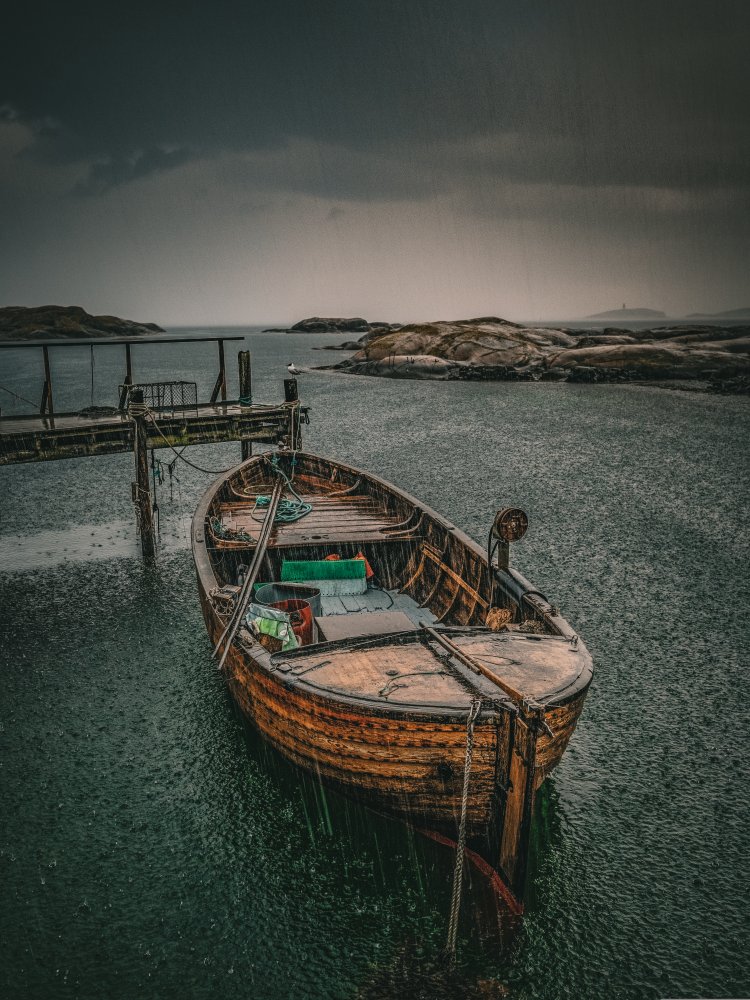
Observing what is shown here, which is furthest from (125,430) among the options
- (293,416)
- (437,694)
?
(437,694)

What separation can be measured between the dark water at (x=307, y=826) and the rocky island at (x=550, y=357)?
5711cm

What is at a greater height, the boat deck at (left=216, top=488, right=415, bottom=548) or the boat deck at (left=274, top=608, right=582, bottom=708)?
the boat deck at (left=274, top=608, right=582, bottom=708)

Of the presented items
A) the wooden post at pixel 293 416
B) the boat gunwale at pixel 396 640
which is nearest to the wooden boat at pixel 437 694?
the boat gunwale at pixel 396 640

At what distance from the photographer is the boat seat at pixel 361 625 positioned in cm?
921

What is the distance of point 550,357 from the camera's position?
268ft

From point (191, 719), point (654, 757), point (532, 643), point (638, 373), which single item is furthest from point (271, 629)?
point (638, 373)

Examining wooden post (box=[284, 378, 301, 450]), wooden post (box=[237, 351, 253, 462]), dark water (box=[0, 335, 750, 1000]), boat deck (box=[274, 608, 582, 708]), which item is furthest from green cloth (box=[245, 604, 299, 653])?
wooden post (box=[237, 351, 253, 462])

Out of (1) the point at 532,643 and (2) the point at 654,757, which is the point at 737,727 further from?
(1) the point at 532,643

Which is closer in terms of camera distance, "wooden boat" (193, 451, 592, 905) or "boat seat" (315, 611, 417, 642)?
"wooden boat" (193, 451, 592, 905)

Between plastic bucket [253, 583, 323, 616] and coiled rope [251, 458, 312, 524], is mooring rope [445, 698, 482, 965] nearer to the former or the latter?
plastic bucket [253, 583, 323, 616]

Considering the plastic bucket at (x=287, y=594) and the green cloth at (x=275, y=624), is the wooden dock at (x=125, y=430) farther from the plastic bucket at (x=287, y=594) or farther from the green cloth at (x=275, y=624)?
the green cloth at (x=275, y=624)

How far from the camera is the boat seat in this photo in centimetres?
921

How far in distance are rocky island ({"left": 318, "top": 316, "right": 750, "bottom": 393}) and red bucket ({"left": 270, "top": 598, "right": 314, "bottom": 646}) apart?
202ft

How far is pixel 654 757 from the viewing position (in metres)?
10.2
